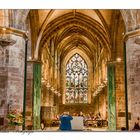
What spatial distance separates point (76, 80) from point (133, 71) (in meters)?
22.7

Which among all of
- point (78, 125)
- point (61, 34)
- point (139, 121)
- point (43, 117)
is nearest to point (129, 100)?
point (139, 121)

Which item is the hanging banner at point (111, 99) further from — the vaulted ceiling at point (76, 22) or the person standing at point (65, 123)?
the person standing at point (65, 123)

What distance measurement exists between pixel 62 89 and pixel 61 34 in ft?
28.0

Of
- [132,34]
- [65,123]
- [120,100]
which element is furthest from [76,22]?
[65,123]

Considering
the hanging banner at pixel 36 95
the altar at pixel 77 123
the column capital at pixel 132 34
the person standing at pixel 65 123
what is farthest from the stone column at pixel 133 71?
the hanging banner at pixel 36 95

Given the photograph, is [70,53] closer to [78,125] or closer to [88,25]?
[88,25]

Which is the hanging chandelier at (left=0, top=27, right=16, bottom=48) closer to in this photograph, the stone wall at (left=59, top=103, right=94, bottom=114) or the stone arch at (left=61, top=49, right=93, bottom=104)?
the stone wall at (left=59, top=103, right=94, bottom=114)

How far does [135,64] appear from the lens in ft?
41.3

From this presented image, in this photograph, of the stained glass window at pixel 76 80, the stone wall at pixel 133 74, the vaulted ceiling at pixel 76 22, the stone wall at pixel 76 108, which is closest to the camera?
the stone wall at pixel 133 74

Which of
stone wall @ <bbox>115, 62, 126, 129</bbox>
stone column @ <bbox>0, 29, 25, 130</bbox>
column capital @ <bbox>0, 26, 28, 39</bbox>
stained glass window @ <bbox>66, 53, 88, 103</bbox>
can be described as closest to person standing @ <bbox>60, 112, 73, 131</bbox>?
stone column @ <bbox>0, 29, 25, 130</bbox>

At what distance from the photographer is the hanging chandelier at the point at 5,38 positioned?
40.3ft

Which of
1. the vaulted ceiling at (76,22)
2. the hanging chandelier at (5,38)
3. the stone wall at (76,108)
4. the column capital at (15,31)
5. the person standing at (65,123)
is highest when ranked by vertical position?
the vaulted ceiling at (76,22)

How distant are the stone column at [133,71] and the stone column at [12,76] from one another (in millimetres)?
4312

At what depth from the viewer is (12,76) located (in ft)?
41.2
